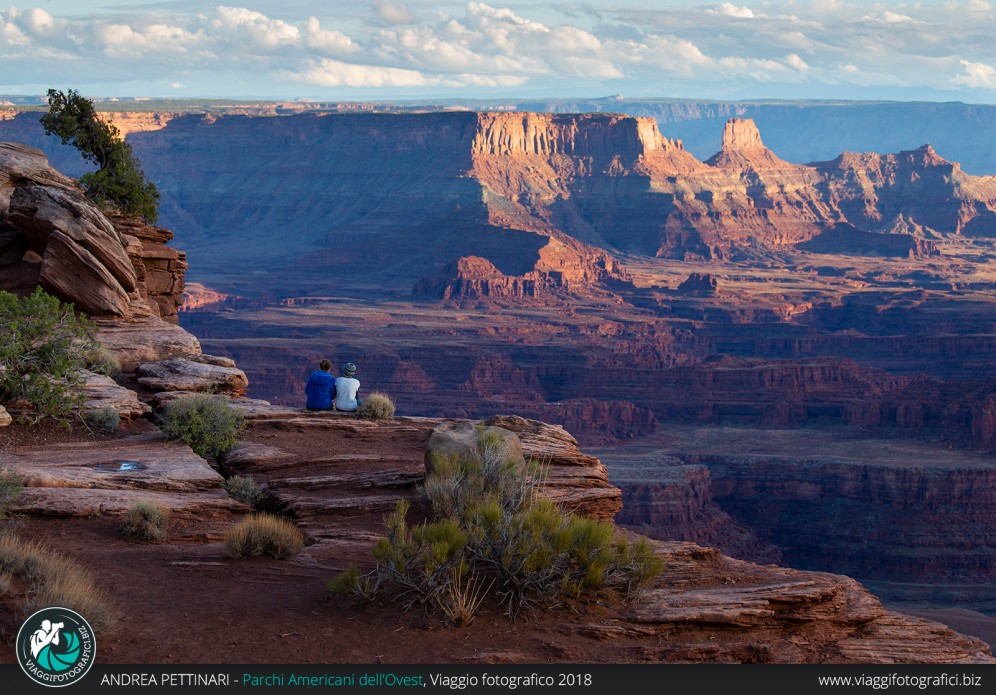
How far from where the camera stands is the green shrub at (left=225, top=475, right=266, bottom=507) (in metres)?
16.4

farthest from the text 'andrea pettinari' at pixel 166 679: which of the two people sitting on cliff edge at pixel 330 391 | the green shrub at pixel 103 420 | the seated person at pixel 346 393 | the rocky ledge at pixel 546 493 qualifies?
the seated person at pixel 346 393

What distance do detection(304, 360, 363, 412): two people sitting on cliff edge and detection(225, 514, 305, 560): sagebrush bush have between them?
22.5 feet

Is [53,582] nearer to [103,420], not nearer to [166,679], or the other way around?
[166,679]

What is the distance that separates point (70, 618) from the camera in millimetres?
10898

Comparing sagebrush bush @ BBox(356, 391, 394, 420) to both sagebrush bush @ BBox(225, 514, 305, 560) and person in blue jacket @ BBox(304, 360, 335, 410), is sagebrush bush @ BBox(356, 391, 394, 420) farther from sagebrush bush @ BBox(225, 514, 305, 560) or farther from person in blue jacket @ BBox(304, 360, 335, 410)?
sagebrush bush @ BBox(225, 514, 305, 560)

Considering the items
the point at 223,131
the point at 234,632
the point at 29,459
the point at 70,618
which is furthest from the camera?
the point at 223,131

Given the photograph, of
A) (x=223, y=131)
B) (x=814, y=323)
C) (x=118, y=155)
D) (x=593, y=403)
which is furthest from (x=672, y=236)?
(x=118, y=155)

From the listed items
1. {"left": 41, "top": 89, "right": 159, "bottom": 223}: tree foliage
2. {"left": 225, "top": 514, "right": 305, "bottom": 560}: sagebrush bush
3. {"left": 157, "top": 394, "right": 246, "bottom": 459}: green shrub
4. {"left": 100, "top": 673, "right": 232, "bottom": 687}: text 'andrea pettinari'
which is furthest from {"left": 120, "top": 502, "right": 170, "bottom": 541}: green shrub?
{"left": 41, "top": 89, "right": 159, "bottom": 223}: tree foliage

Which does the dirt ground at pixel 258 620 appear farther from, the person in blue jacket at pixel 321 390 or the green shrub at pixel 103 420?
the person in blue jacket at pixel 321 390

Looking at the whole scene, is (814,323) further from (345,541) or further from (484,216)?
(345,541)

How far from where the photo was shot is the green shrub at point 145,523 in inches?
572

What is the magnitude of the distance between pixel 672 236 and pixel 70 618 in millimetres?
159221

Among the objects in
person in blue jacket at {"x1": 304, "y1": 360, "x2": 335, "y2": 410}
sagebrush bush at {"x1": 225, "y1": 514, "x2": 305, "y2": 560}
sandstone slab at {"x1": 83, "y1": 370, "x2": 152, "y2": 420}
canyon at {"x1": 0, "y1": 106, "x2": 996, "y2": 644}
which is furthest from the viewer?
canyon at {"x1": 0, "y1": 106, "x2": 996, "y2": 644}

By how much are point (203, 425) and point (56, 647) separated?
25.6ft
